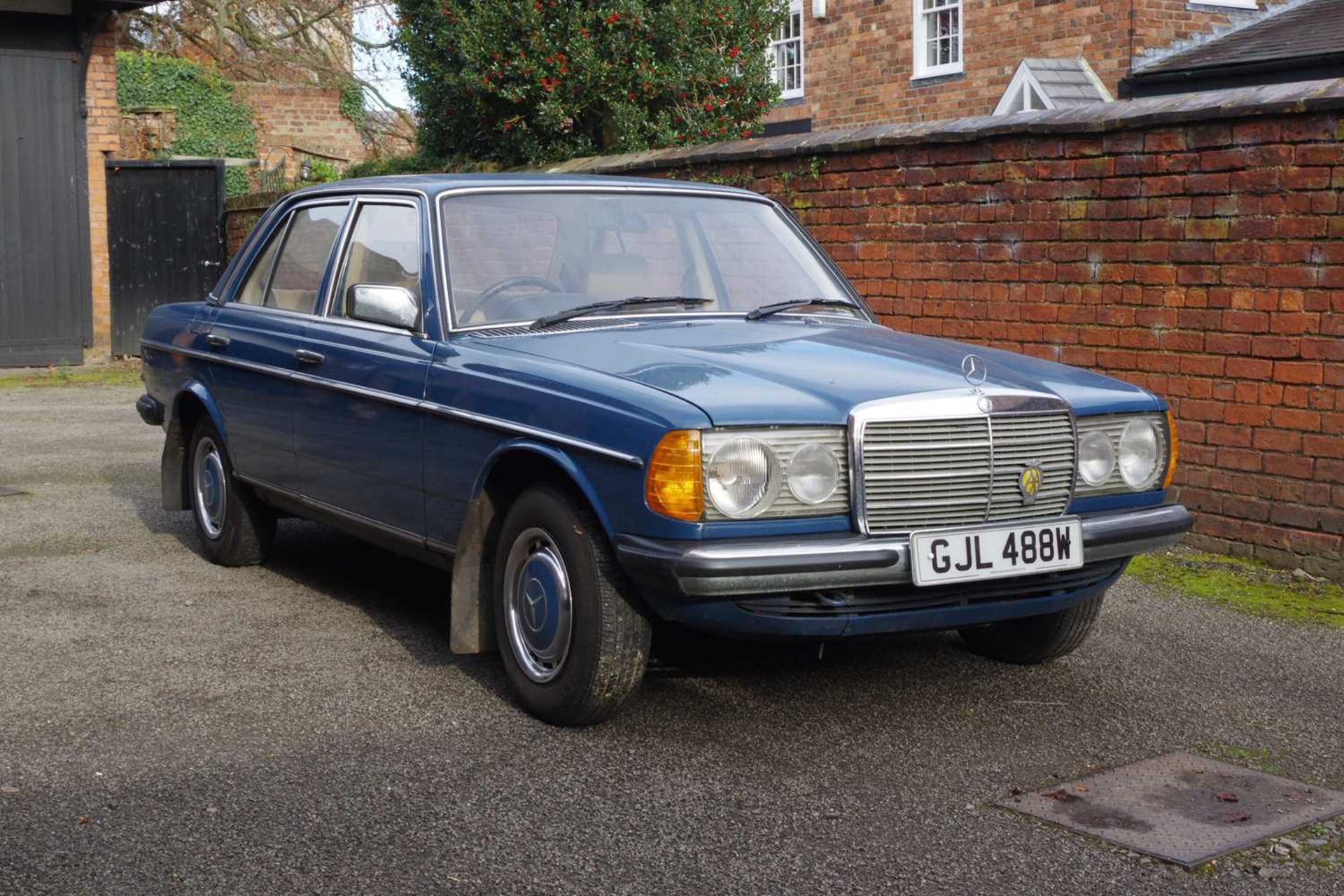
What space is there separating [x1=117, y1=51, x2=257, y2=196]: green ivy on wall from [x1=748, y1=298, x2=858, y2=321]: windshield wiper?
2058 cm

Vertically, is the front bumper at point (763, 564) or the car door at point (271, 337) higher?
the car door at point (271, 337)

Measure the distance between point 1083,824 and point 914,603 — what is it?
0.80 metres

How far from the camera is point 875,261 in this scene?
9328 millimetres

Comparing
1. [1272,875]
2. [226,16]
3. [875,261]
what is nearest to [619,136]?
[875,261]

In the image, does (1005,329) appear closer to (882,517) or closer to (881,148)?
(881,148)

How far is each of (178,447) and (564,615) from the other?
342cm

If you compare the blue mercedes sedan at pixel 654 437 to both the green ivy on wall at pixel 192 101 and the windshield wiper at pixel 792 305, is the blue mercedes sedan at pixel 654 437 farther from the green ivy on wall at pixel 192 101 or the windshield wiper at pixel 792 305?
the green ivy on wall at pixel 192 101

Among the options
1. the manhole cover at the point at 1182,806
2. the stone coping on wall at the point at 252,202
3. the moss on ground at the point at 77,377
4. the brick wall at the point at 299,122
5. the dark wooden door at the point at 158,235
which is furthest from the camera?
the brick wall at the point at 299,122

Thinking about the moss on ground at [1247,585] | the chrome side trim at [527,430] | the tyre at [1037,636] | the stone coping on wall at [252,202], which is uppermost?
the stone coping on wall at [252,202]

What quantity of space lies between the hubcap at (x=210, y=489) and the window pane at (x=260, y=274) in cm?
68

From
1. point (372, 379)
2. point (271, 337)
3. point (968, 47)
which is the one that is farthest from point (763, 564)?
point (968, 47)

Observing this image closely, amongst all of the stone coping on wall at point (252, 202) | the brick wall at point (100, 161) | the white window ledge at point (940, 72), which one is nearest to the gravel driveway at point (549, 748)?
the stone coping on wall at point (252, 202)

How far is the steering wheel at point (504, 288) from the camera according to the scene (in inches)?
213

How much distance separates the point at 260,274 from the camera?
6.98 metres
